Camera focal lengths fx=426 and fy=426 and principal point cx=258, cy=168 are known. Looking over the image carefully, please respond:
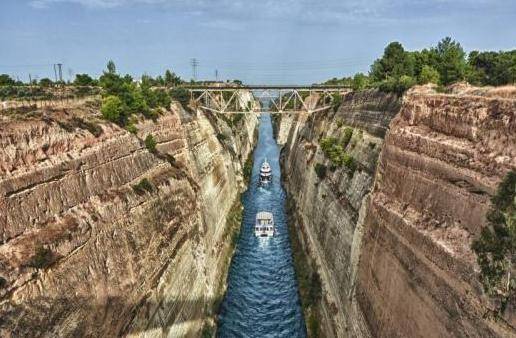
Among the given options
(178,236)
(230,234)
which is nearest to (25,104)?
(178,236)

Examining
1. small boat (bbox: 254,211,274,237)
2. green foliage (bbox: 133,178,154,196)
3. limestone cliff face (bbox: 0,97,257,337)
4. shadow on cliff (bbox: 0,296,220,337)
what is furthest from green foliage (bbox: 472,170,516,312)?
small boat (bbox: 254,211,274,237)

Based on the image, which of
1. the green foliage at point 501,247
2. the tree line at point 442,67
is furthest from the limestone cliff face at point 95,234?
the tree line at point 442,67

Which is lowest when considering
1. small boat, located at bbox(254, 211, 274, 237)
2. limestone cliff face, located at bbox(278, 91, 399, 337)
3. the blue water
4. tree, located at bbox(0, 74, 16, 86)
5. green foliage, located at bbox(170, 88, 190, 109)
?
the blue water

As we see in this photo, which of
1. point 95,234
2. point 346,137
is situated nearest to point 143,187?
point 95,234

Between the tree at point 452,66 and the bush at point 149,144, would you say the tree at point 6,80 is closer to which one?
the bush at point 149,144

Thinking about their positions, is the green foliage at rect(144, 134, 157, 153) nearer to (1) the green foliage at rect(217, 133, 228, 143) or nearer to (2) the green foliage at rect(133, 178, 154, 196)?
(2) the green foliage at rect(133, 178, 154, 196)
